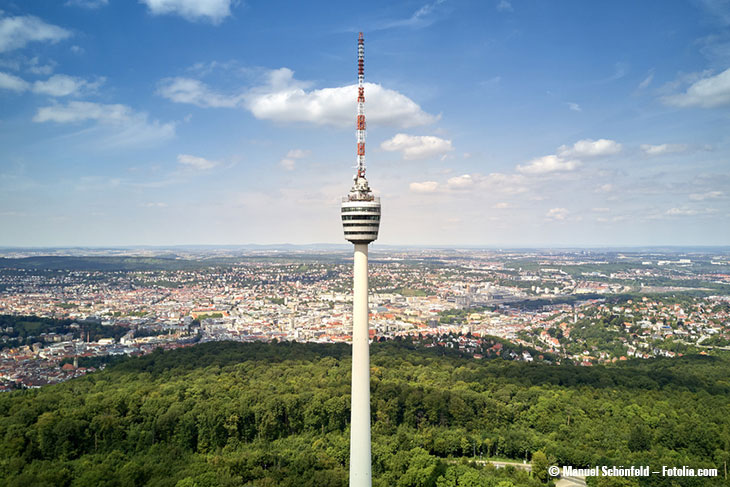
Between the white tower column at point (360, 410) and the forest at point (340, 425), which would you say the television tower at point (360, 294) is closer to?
the white tower column at point (360, 410)

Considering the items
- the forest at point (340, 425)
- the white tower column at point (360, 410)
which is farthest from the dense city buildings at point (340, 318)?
the white tower column at point (360, 410)

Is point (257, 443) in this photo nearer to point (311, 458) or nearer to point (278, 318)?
point (311, 458)

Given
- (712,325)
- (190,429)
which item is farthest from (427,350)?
(712,325)

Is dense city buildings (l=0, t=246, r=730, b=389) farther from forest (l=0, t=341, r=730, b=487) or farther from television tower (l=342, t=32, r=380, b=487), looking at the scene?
television tower (l=342, t=32, r=380, b=487)

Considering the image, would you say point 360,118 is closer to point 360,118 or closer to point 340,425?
point 360,118

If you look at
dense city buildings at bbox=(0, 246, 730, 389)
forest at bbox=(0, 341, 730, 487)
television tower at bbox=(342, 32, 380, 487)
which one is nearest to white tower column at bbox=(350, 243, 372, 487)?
television tower at bbox=(342, 32, 380, 487)

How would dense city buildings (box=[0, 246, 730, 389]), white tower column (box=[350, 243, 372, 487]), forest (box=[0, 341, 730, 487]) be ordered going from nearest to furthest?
1. white tower column (box=[350, 243, 372, 487])
2. forest (box=[0, 341, 730, 487])
3. dense city buildings (box=[0, 246, 730, 389])
